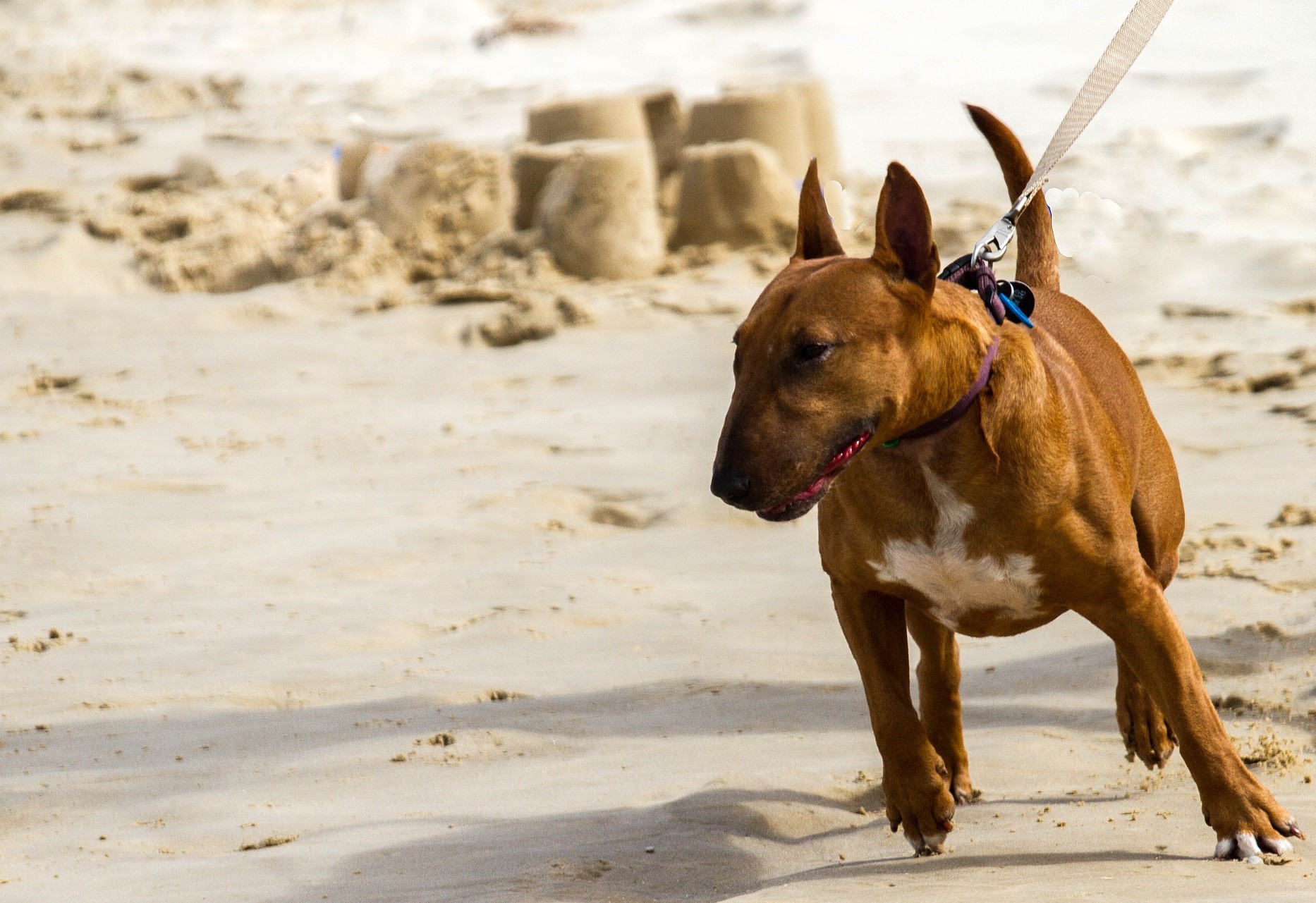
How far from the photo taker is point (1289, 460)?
7.11m

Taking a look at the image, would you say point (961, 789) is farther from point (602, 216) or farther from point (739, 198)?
point (739, 198)

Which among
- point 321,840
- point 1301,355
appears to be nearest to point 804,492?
point 321,840

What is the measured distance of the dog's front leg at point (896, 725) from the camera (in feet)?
11.6

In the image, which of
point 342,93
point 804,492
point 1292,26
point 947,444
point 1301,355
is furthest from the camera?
point 342,93

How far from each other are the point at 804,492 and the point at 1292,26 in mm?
18961

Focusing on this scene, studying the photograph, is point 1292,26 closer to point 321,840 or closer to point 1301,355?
point 1301,355

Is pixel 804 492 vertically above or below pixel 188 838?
above

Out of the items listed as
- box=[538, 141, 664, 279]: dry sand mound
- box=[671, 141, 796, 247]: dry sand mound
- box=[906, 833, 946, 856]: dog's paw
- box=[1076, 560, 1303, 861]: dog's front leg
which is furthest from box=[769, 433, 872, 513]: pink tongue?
box=[671, 141, 796, 247]: dry sand mound

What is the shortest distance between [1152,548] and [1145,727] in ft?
1.75

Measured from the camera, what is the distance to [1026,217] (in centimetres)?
440

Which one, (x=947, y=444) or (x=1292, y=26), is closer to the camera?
(x=947, y=444)

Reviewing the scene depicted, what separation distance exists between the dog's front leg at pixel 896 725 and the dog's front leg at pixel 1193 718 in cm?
44

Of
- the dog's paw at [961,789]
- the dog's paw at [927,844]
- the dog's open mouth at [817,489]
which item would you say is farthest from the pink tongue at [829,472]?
the dog's paw at [961,789]

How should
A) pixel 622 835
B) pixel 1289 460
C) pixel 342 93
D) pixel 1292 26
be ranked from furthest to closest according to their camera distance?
pixel 342 93, pixel 1292 26, pixel 1289 460, pixel 622 835
